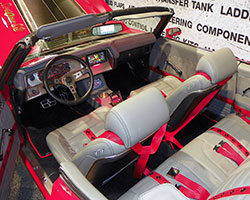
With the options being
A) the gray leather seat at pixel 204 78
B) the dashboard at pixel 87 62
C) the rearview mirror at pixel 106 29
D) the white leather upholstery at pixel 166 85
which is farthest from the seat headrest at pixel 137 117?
the rearview mirror at pixel 106 29

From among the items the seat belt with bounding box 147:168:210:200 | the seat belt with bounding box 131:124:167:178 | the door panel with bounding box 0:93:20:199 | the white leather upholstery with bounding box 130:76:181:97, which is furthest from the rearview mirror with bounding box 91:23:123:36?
the seat belt with bounding box 147:168:210:200

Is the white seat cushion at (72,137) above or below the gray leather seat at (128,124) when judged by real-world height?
below

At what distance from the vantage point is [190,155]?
198cm

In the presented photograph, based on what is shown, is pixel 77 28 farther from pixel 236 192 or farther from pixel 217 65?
pixel 236 192

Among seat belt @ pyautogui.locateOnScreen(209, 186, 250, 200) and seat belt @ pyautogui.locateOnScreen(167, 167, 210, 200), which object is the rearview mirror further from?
seat belt @ pyautogui.locateOnScreen(209, 186, 250, 200)

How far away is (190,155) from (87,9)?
9.52 ft

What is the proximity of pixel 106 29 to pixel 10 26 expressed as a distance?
1.25 m

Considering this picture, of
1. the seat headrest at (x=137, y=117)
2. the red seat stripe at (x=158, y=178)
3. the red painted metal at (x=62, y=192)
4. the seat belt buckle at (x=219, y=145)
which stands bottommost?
the red seat stripe at (x=158, y=178)

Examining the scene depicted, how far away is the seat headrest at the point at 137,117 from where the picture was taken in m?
1.22

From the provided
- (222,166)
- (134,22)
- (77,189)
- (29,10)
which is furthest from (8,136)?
(134,22)

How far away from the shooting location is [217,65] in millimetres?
1890

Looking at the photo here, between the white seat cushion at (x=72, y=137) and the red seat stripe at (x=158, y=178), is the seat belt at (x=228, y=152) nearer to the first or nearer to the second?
the red seat stripe at (x=158, y=178)

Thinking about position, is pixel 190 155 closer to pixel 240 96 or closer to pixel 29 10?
pixel 240 96

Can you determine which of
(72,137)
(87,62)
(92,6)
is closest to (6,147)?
(72,137)
